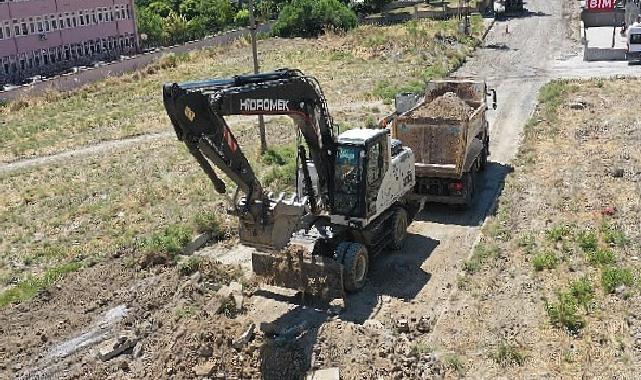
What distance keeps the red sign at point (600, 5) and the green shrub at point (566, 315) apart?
42.0 meters

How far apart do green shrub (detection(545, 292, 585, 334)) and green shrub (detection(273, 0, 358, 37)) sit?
47145 millimetres

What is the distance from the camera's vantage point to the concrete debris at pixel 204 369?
10.6 metres

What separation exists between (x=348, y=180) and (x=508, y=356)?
454cm

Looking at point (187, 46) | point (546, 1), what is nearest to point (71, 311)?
point (187, 46)

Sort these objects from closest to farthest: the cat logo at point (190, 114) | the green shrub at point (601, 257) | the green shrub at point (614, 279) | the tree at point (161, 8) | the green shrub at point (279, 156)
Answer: the cat logo at point (190, 114) → the green shrub at point (614, 279) → the green shrub at point (601, 257) → the green shrub at point (279, 156) → the tree at point (161, 8)

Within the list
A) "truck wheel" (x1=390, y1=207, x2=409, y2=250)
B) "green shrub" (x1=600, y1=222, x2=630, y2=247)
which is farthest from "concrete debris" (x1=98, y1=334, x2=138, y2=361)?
"green shrub" (x1=600, y1=222, x2=630, y2=247)

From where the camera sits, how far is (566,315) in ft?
38.0

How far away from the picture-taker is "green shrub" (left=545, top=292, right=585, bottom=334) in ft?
37.6

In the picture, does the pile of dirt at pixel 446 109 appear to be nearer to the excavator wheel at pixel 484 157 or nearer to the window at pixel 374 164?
the excavator wheel at pixel 484 157

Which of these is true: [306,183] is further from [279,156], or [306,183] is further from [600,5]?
[600,5]

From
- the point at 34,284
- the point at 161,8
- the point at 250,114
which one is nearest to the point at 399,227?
the point at 250,114

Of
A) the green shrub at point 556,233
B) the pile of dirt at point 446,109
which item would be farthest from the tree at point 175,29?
the green shrub at point 556,233

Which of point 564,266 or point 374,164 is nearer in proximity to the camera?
point 374,164

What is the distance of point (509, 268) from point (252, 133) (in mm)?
15052
